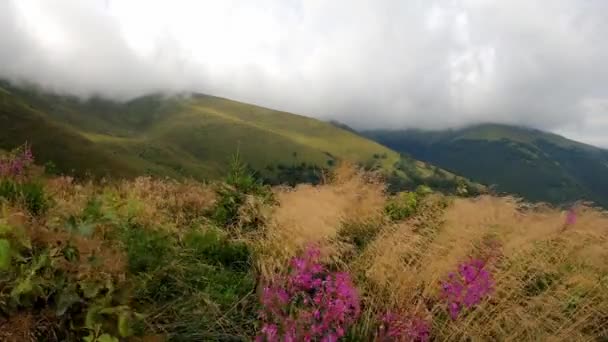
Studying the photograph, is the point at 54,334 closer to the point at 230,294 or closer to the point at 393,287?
the point at 230,294

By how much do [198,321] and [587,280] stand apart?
415 cm

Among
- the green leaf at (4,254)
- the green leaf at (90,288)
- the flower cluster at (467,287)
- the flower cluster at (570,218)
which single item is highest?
the flower cluster at (570,218)

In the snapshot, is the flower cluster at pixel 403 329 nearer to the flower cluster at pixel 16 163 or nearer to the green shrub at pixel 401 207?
the green shrub at pixel 401 207

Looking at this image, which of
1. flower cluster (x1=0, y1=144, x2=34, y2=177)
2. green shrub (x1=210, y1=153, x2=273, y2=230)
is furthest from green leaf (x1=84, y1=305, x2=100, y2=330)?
flower cluster (x1=0, y1=144, x2=34, y2=177)

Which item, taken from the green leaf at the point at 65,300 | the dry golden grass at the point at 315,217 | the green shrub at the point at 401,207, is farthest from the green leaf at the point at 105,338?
the green shrub at the point at 401,207

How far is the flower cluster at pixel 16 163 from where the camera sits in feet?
25.1

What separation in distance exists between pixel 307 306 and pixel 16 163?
5.36m

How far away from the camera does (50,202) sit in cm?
676

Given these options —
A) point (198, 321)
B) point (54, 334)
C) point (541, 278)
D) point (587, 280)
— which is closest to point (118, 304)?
point (54, 334)

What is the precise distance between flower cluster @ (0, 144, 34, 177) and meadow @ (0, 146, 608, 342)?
43 mm

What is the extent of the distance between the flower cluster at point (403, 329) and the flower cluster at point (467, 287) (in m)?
0.34

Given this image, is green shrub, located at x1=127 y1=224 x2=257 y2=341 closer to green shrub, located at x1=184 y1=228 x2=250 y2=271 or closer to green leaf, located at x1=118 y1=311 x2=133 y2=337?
green shrub, located at x1=184 y1=228 x2=250 y2=271

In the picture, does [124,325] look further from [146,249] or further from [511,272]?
[511,272]

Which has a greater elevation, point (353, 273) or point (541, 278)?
point (541, 278)
